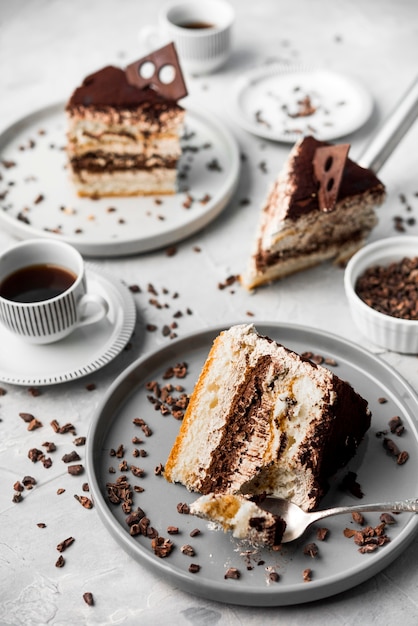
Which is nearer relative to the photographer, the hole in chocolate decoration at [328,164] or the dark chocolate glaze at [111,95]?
the hole in chocolate decoration at [328,164]

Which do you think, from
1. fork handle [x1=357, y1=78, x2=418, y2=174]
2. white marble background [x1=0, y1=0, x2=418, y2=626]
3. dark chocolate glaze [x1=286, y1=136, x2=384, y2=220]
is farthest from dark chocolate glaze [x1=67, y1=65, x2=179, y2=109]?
fork handle [x1=357, y1=78, x2=418, y2=174]

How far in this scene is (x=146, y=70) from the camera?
4.27 metres

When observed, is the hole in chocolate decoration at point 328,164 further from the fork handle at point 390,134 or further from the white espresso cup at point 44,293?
the white espresso cup at point 44,293

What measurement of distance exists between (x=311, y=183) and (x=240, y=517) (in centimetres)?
176

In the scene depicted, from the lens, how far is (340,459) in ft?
9.29

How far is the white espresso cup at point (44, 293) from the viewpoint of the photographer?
127 inches

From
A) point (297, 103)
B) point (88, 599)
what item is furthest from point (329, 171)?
point (88, 599)

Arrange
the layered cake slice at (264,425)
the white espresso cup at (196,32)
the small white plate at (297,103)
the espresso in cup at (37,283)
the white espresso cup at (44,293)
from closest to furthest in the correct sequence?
the layered cake slice at (264,425), the white espresso cup at (44,293), the espresso in cup at (37,283), the small white plate at (297,103), the white espresso cup at (196,32)

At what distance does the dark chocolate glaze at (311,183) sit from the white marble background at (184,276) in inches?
15.4

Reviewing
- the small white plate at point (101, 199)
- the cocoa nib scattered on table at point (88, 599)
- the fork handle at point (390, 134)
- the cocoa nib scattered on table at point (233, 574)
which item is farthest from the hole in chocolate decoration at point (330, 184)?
the cocoa nib scattered on table at point (88, 599)

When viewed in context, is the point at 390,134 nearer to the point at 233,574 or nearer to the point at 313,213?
the point at 313,213

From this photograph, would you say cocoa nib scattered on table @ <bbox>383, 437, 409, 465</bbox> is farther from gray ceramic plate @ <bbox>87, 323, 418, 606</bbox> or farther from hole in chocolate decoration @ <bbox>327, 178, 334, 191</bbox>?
hole in chocolate decoration @ <bbox>327, 178, 334, 191</bbox>

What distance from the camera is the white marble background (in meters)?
2.55

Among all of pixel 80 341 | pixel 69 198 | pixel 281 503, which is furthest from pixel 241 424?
pixel 69 198
